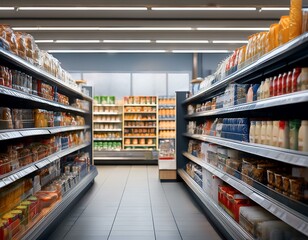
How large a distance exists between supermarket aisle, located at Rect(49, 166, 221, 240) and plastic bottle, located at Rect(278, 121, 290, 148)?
1.91 meters

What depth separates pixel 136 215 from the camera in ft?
15.9

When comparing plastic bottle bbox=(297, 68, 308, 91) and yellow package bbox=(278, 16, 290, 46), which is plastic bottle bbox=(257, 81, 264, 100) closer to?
yellow package bbox=(278, 16, 290, 46)

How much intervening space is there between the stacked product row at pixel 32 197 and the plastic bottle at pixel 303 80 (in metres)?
2.55

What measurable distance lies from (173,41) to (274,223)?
799 centimetres

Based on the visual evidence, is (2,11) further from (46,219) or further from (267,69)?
(267,69)

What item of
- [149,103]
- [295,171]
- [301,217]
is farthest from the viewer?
[149,103]

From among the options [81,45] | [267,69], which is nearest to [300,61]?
[267,69]

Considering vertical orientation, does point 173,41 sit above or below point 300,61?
above

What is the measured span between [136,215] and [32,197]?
166 cm

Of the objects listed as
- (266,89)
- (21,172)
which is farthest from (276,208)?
(21,172)

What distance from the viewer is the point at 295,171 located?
2.52m

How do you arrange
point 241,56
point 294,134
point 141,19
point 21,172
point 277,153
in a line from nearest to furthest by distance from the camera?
point 294,134 < point 277,153 < point 21,172 < point 241,56 < point 141,19

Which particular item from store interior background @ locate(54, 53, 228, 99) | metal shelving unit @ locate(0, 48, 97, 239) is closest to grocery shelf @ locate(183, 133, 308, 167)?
metal shelving unit @ locate(0, 48, 97, 239)

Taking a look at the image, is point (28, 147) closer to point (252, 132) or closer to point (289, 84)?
point (252, 132)
